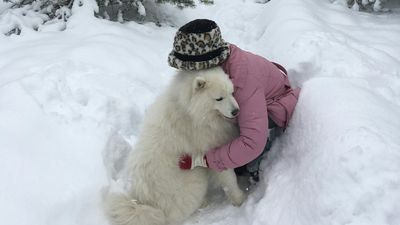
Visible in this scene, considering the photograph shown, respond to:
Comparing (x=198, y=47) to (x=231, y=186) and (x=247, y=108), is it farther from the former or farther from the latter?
(x=231, y=186)

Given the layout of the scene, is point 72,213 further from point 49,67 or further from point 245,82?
point 49,67

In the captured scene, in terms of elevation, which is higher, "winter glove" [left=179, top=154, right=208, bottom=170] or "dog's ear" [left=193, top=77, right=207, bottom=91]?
"dog's ear" [left=193, top=77, right=207, bottom=91]

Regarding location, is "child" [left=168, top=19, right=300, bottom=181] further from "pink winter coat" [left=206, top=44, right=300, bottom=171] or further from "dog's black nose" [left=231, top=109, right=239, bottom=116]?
"dog's black nose" [left=231, top=109, right=239, bottom=116]

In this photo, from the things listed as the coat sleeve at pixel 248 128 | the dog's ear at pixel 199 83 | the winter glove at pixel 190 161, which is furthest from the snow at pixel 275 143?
the dog's ear at pixel 199 83

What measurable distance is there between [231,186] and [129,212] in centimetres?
87

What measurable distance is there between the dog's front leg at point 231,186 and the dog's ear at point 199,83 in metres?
0.82

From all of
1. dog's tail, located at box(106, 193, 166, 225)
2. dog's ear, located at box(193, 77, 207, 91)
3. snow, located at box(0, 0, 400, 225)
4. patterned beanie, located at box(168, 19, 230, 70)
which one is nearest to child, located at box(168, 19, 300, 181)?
patterned beanie, located at box(168, 19, 230, 70)

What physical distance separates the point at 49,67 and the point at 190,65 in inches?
96.2

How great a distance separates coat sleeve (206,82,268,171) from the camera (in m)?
3.24

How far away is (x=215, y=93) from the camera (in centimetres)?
316

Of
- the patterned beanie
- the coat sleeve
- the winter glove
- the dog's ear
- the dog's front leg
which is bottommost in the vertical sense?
the dog's front leg

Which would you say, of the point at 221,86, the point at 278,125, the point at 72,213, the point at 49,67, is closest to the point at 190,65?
the point at 221,86

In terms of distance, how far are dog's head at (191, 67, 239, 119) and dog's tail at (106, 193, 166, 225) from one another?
90cm

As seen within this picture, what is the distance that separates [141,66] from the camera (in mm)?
5629
